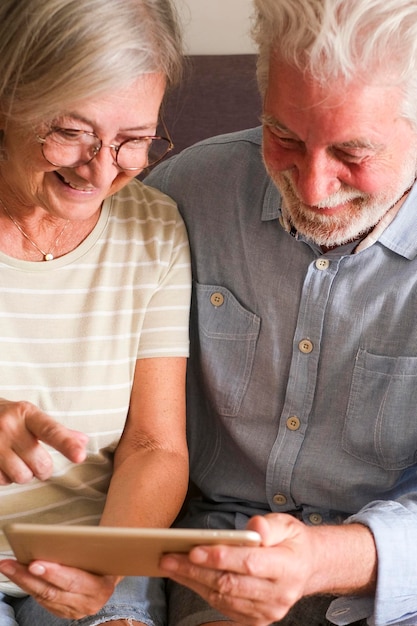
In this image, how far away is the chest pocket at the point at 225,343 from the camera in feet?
5.59

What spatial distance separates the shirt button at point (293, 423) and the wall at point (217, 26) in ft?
4.03

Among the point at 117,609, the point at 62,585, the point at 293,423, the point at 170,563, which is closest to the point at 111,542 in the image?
the point at 170,563

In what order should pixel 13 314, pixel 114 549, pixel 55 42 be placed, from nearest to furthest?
pixel 114 549 < pixel 55 42 < pixel 13 314

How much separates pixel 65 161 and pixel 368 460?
701mm

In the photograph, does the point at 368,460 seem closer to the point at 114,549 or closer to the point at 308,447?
the point at 308,447

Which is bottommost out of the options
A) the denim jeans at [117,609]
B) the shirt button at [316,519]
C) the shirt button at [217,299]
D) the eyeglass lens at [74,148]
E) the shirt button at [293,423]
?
the denim jeans at [117,609]

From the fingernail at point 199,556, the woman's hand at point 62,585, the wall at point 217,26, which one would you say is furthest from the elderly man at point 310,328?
the wall at point 217,26

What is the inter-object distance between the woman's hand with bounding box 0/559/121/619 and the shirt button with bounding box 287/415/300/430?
0.40 m

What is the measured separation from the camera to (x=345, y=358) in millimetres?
1617

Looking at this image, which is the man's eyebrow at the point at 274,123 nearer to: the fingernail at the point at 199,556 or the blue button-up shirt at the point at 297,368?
the blue button-up shirt at the point at 297,368

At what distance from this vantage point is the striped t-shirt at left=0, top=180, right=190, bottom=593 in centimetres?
160

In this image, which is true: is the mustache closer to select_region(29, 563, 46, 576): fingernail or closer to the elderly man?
the elderly man

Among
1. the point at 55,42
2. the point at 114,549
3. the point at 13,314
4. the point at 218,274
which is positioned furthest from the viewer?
the point at 218,274

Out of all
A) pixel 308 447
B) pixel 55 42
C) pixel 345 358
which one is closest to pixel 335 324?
pixel 345 358
